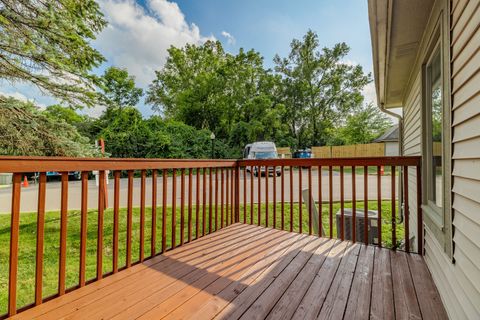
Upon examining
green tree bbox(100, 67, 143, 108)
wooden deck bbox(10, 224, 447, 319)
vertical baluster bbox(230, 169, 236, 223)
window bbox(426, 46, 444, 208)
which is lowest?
wooden deck bbox(10, 224, 447, 319)

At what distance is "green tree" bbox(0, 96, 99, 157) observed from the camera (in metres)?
2.97

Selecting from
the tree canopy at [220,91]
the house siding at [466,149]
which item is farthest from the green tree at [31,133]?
the tree canopy at [220,91]

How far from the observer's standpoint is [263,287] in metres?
1.64

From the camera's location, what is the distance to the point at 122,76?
48.6ft

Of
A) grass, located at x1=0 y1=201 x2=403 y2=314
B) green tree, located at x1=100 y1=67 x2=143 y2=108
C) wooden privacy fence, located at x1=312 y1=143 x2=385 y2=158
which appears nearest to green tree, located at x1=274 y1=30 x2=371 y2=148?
wooden privacy fence, located at x1=312 y1=143 x2=385 y2=158

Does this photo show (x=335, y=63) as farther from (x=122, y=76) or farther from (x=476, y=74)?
(x=476, y=74)

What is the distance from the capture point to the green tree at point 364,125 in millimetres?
19469

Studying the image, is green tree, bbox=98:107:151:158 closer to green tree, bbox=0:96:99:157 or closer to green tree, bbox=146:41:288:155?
green tree, bbox=146:41:288:155

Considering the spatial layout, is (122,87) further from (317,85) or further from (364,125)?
(364,125)

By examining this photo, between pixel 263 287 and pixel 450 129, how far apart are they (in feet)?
4.93

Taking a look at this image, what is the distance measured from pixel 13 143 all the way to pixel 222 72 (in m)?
16.6

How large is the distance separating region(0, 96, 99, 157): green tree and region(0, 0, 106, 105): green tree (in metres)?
0.46

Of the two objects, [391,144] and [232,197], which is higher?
[391,144]

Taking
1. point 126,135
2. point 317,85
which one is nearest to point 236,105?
point 317,85
